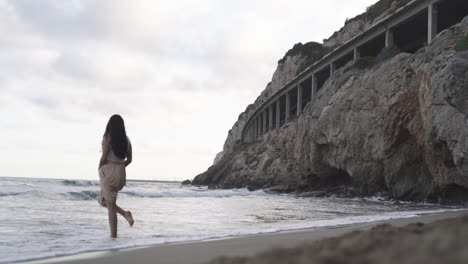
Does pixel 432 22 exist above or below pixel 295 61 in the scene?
below

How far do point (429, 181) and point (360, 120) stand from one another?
6183 mm

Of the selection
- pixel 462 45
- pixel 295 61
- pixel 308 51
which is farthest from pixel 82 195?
pixel 308 51

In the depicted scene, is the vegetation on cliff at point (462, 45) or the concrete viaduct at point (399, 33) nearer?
the vegetation on cliff at point (462, 45)

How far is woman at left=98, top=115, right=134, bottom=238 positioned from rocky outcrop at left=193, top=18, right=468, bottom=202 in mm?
10908

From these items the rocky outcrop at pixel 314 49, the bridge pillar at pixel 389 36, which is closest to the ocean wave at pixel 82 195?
the bridge pillar at pixel 389 36

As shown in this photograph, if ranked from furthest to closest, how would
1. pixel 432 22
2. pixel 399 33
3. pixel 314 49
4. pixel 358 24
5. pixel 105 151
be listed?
pixel 314 49, pixel 358 24, pixel 399 33, pixel 432 22, pixel 105 151

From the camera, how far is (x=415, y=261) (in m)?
1.74

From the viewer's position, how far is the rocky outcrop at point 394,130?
1409 centimetres

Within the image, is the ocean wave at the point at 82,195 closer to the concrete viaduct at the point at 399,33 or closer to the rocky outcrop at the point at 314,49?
the concrete viaduct at the point at 399,33

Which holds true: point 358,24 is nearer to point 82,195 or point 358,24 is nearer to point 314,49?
point 314,49

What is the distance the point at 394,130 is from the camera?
19703 millimetres

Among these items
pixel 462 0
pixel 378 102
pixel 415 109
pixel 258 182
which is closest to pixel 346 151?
pixel 378 102

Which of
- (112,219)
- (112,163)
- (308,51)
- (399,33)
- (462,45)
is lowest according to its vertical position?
(112,219)

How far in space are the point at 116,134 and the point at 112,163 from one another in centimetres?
46
